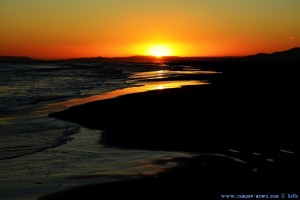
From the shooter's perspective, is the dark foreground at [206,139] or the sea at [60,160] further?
the sea at [60,160]

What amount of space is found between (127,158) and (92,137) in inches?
144

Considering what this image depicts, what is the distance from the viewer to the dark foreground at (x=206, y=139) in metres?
7.19

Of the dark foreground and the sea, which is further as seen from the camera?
the sea

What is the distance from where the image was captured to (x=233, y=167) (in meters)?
8.67

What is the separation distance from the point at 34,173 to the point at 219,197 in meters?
4.69

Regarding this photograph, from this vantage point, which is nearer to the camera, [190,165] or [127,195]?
[127,195]

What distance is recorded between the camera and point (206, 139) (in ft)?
41.0

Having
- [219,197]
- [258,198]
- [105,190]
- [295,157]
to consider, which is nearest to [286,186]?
[258,198]

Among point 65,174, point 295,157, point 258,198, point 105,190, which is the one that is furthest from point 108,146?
point 258,198

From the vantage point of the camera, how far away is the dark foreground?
7191 mm

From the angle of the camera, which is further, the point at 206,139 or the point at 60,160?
the point at 206,139

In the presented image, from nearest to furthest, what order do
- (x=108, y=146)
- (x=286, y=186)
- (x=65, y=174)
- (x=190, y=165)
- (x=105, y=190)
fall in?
1. (x=286, y=186)
2. (x=105, y=190)
3. (x=65, y=174)
4. (x=190, y=165)
5. (x=108, y=146)

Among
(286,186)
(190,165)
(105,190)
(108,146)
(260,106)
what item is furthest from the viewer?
(260,106)

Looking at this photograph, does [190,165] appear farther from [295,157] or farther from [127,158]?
[295,157]
